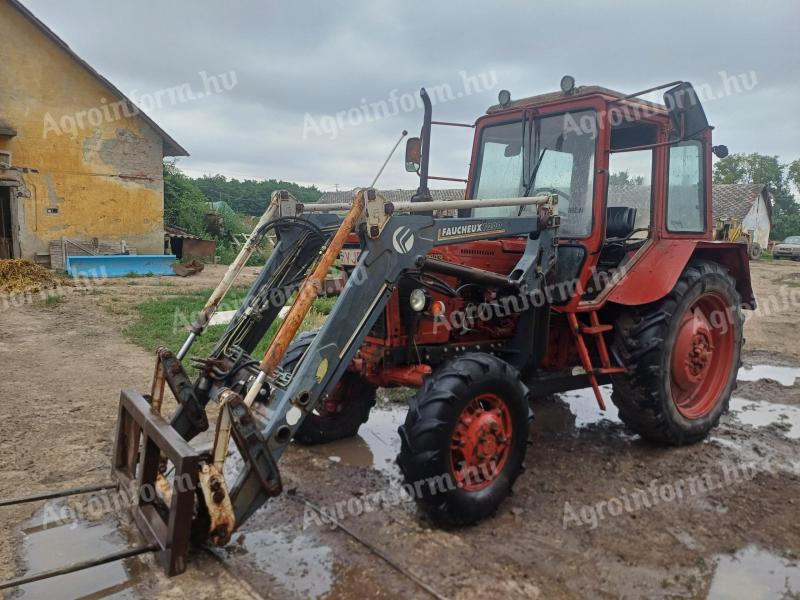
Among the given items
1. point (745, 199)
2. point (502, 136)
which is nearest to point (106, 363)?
point (502, 136)

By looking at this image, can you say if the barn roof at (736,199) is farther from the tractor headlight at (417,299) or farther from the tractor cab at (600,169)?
the tractor headlight at (417,299)

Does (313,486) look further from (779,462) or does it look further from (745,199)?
(745,199)

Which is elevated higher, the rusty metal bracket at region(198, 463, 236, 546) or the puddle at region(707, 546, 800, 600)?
the rusty metal bracket at region(198, 463, 236, 546)

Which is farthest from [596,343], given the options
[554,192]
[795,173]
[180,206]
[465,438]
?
[795,173]

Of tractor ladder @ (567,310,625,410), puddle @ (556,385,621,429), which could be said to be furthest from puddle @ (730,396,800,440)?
tractor ladder @ (567,310,625,410)

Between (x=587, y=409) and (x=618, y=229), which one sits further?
(x=587, y=409)

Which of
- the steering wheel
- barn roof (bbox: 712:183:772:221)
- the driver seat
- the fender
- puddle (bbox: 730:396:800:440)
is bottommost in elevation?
puddle (bbox: 730:396:800:440)

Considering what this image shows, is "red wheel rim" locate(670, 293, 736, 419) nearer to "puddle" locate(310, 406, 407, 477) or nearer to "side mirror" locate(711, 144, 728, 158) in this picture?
"side mirror" locate(711, 144, 728, 158)

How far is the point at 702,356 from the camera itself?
4.78m

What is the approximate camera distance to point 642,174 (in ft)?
15.6

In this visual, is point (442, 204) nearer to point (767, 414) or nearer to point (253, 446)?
point (253, 446)

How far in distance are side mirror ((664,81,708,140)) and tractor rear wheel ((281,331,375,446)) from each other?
3001 mm

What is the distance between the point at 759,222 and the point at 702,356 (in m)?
36.3

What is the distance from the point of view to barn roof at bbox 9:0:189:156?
1448 cm
